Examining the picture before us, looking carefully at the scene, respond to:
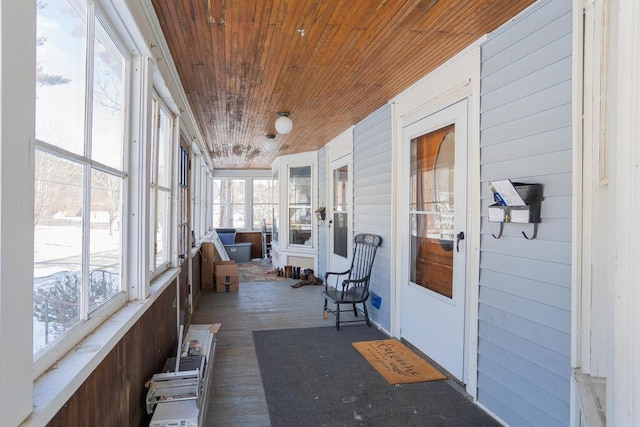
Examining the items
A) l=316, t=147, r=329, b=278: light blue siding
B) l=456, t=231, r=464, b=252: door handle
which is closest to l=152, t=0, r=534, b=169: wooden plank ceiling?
l=456, t=231, r=464, b=252: door handle

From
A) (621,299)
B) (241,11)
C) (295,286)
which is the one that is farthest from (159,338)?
(295,286)

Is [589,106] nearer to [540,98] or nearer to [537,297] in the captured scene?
[540,98]

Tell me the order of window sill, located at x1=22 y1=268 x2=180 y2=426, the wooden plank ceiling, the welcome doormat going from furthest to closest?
the welcome doormat < the wooden plank ceiling < window sill, located at x1=22 y1=268 x2=180 y2=426

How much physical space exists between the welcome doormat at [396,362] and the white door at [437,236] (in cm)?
11

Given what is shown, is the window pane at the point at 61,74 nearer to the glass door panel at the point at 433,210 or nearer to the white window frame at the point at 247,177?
the glass door panel at the point at 433,210

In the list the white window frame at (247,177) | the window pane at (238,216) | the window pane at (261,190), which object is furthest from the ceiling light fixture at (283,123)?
the window pane at (238,216)

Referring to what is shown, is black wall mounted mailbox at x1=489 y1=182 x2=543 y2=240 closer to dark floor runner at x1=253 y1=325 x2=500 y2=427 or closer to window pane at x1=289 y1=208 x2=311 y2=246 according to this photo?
dark floor runner at x1=253 y1=325 x2=500 y2=427

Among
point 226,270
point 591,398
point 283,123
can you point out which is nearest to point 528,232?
point 591,398

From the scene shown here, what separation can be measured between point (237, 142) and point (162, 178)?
11.8 feet

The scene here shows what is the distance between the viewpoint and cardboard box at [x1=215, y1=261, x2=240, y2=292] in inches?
250

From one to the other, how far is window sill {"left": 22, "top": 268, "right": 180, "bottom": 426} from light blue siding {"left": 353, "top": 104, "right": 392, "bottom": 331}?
2.90 meters

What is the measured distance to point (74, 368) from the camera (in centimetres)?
121

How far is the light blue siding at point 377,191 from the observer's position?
4191 mm

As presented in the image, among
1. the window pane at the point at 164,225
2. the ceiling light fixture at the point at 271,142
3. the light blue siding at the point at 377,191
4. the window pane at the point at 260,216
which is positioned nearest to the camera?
the window pane at the point at 164,225
